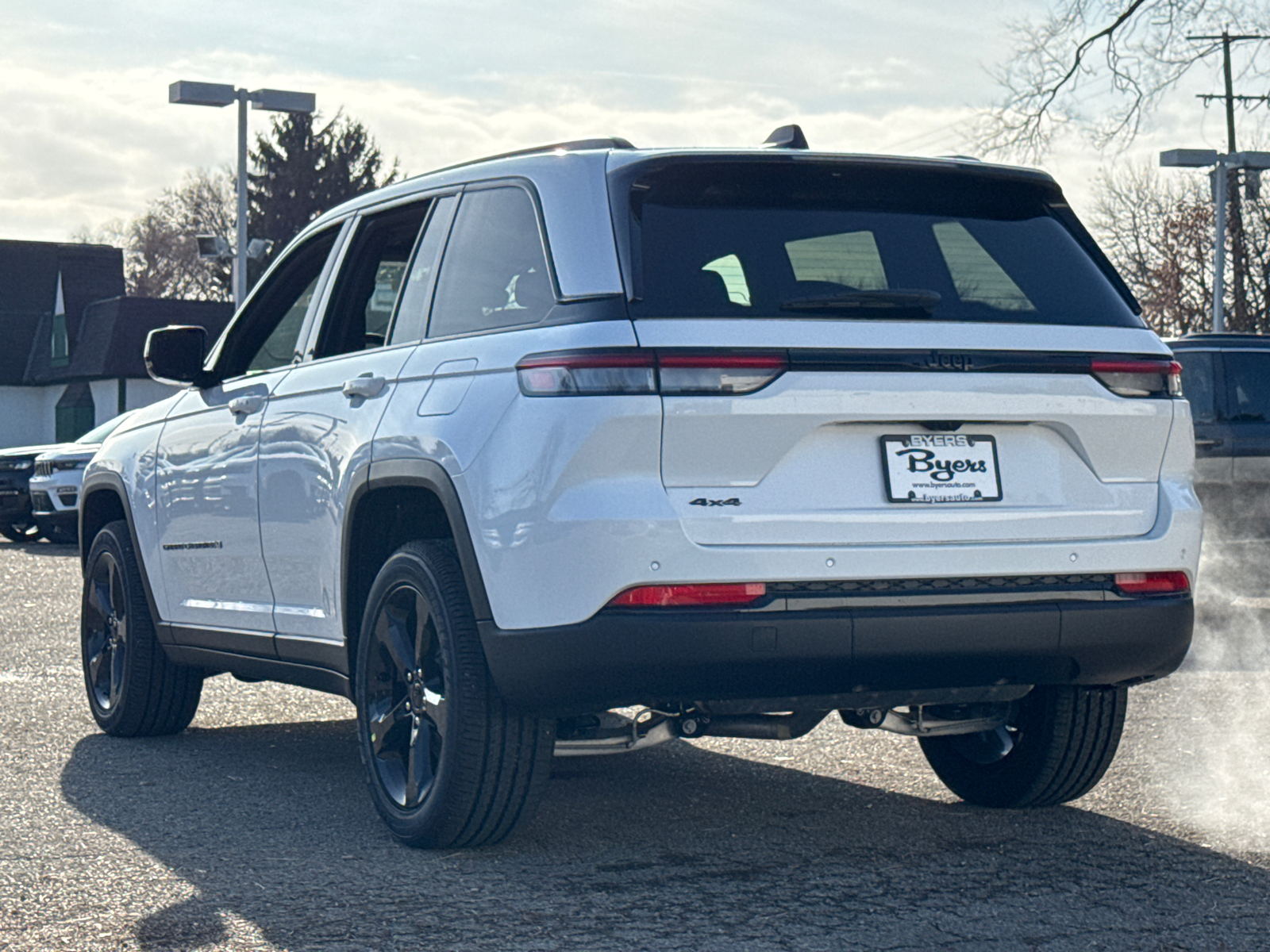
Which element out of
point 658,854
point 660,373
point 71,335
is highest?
point 71,335

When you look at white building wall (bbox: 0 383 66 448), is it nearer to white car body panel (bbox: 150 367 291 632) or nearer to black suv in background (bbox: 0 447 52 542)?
black suv in background (bbox: 0 447 52 542)

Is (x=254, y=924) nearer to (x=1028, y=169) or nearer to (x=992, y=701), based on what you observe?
Answer: (x=992, y=701)

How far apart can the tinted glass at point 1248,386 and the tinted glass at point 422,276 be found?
24.3ft

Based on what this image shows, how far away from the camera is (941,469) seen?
15.5 ft

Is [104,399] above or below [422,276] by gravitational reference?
below

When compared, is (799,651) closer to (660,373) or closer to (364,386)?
(660,373)

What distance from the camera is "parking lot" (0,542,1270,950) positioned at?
436 cm

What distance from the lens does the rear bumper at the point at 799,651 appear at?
4.48m

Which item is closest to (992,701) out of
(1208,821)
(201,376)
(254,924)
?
(1208,821)

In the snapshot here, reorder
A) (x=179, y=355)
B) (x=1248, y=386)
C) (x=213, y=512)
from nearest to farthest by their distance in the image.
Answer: (x=213, y=512), (x=179, y=355), (x=1248, y=386)

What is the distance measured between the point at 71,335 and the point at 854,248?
57.8 m

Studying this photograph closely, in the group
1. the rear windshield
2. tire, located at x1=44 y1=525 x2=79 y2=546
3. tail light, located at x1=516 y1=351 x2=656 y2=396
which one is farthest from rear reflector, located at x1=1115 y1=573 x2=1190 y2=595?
tire, located at x1=44 y1=525 x2=79 y2=546

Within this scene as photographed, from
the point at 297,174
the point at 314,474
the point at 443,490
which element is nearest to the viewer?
the point at 443,490

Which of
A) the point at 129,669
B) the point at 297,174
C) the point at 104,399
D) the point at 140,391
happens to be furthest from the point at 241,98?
the point at 297,174
